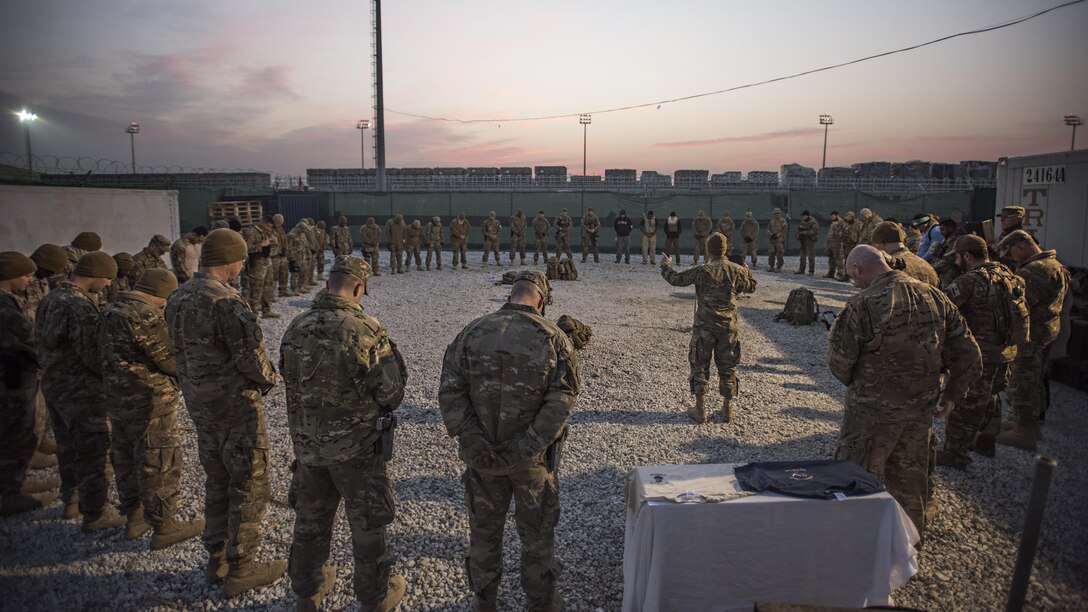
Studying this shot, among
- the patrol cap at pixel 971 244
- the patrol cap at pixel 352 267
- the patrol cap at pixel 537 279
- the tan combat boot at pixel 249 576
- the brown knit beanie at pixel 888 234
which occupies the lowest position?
the tan combat boot at pixel 249 576

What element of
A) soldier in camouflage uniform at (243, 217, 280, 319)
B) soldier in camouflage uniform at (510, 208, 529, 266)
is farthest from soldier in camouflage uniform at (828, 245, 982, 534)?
soldier in camouflage uniform at (510, 208, 529, 266)

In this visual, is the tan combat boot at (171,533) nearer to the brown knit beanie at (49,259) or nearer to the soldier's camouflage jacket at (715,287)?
the brown knit beanie at (49,259)

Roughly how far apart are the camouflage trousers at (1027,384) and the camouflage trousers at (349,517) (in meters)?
5.92

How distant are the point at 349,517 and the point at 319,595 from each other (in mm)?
583

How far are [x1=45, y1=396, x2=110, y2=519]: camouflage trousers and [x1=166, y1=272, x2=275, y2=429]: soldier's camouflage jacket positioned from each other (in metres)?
1.33

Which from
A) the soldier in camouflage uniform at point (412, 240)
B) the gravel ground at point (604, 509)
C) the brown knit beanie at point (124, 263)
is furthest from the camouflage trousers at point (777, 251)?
the brown knit beanie at point (124, 263)

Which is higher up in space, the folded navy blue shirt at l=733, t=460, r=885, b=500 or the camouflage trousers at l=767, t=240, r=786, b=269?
the camouflage trousers at l=767, t=240, r=786, b=269

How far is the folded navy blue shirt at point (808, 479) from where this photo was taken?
304cm

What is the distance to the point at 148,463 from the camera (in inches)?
154

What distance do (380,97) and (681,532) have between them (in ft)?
94.1

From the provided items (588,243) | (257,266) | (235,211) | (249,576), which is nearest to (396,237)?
(588,243)

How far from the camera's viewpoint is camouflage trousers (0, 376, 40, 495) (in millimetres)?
4414

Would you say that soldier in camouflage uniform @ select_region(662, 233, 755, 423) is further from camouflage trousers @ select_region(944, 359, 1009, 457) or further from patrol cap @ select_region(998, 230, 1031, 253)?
patrol cap @ select_region(998, 230, 1031, 253)

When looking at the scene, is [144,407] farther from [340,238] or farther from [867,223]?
[867,223]
